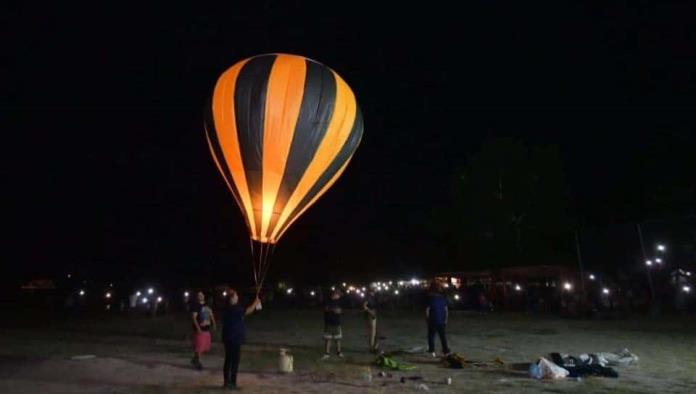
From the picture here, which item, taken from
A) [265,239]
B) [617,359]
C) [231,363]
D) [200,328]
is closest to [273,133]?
[265,239]

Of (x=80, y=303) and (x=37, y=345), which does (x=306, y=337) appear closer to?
(x=37, y=345)

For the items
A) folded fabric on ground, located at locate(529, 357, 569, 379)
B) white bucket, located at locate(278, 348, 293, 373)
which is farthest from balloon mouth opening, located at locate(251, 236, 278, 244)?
folded fabric on ground, located at locate(529, 357, 569, 379)

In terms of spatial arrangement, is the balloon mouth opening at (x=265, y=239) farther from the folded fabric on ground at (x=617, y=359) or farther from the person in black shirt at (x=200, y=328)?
the folded fabric on ground at (x=617, y=359)

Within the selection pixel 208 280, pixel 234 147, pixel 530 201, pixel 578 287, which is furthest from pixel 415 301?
pixel 208 280

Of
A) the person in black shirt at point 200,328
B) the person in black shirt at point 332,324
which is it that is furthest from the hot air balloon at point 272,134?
the person in black shirt at point 332,324

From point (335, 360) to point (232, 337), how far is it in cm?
384

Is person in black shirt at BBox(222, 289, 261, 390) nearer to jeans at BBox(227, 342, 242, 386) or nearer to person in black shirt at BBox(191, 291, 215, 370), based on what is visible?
jeans at BBox(227, 342, 242, 386)

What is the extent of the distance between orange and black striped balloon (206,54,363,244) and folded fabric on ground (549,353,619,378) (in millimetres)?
7189

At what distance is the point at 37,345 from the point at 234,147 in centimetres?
845

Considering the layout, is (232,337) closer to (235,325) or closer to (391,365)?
(235,325)

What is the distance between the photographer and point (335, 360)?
1379 centimetres

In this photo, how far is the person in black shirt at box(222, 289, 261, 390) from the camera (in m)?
10.4

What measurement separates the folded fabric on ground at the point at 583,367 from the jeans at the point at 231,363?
617 cm

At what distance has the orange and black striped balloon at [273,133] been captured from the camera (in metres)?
14.5
